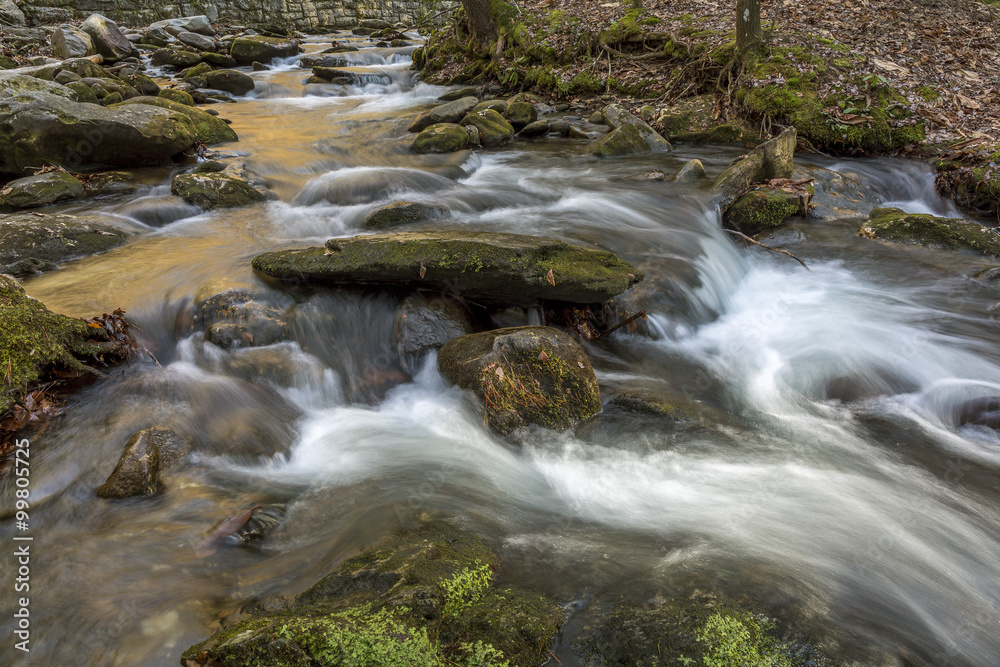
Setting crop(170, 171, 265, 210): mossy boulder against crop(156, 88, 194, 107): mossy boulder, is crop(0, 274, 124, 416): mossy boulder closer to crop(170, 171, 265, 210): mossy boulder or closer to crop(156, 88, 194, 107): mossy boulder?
crop(170, 171, 265, 210): mossy boulder

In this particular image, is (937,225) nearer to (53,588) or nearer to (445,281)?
(445,281)

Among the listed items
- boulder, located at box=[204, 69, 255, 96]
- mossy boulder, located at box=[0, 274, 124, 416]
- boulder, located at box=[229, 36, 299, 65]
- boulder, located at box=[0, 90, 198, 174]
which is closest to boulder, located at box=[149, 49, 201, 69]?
boulder, located at box=[229, 36, 299, 65]

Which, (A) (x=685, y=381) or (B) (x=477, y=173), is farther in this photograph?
(B) (x=477, y=173)

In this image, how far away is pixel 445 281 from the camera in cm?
474

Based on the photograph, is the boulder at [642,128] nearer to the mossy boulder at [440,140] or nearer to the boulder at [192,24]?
the mossy boulder at [440,140]

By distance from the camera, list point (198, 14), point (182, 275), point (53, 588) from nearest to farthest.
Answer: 1. point (53, 588)
2. point (182, 275)
3. point (198, 14)

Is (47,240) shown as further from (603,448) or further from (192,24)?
(192,24)

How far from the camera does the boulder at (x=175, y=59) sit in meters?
17.6

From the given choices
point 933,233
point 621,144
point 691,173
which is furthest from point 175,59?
point 933,233

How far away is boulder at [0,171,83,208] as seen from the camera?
7.01 metres

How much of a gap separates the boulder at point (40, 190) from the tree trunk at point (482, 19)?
34.4 feet

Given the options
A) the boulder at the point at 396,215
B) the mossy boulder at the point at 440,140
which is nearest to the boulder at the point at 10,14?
the mossy boulder at the point at 440,140

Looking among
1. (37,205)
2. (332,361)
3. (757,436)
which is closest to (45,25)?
(37,205)

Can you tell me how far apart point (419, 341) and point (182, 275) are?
8.56 feet
